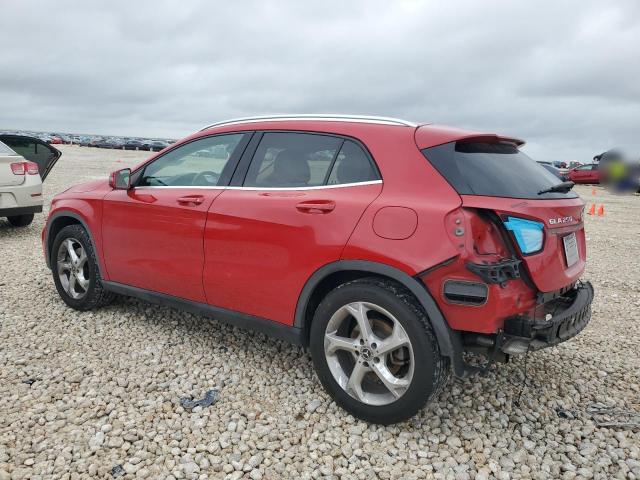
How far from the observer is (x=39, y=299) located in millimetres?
4828

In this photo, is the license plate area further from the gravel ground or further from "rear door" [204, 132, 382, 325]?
"rear door" [204, 132, 382, 325]

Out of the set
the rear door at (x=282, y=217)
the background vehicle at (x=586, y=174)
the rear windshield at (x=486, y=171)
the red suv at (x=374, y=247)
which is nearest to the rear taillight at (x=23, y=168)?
the red suv at (x=374, y=247)

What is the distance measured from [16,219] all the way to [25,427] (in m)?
6.89

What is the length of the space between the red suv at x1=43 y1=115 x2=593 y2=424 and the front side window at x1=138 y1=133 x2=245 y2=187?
20 millimetres

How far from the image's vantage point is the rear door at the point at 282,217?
2.85 meters

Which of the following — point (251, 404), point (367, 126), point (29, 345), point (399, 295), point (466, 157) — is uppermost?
point (367, 126)

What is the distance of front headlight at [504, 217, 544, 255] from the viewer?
2484mm

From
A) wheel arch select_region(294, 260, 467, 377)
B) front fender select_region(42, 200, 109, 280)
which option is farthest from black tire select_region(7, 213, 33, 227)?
wheel arch select_region(294, 260, 467, 377)

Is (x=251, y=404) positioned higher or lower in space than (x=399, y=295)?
lower

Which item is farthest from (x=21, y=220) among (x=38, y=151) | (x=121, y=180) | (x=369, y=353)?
(x=369, y=353)

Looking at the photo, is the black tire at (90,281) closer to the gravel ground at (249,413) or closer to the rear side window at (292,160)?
the gravel ground at (249,413)

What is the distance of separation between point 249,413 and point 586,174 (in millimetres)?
31049

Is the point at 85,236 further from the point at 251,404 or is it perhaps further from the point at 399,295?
the point at 399,295

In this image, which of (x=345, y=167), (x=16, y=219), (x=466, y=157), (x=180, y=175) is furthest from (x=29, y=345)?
(x=16, y=219)
